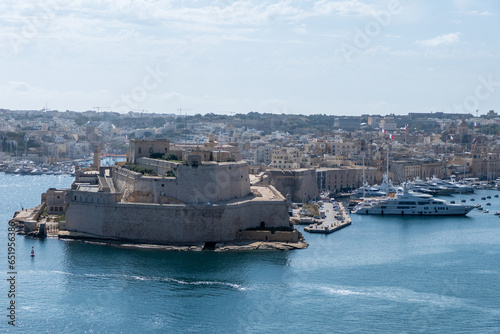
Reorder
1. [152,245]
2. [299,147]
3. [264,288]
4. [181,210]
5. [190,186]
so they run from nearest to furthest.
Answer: [264,288] < [152,245] < [181,210] < [190,186] < [299,147]

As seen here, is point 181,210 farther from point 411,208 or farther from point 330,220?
point 411,208

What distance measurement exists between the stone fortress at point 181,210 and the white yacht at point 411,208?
988cm

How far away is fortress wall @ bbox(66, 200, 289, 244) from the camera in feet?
93.6

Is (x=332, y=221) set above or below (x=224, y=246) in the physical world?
above

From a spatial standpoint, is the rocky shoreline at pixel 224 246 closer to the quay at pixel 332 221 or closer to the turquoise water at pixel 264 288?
the turquoise water at pixel 264 288

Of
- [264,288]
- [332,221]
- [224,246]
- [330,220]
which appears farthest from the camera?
[330,220]

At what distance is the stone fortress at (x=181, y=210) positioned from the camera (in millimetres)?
28578

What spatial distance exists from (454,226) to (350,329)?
18.4 meters

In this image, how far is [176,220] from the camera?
2862 centimetres

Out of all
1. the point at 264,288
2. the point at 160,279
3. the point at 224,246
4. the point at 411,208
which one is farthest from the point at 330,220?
the point at 160,279

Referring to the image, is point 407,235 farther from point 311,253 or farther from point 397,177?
point 397,177

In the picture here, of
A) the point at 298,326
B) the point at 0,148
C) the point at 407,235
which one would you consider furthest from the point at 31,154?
the point at 298,326

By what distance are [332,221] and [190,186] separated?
822 cm

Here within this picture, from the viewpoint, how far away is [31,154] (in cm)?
7875
